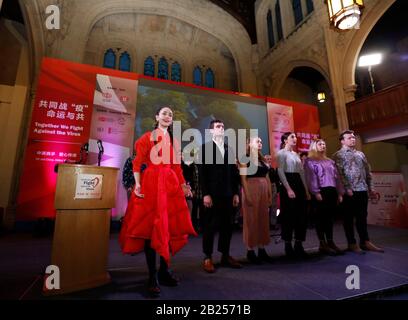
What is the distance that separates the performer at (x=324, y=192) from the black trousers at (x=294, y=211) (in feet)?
0.89

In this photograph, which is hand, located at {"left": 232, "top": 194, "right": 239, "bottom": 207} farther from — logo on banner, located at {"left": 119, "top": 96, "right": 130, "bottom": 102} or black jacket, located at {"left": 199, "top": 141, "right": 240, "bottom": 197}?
logo on banner, located at {"left": 119, "top": 96, "right": 130, "bottom": 102}

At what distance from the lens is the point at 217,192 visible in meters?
2.29

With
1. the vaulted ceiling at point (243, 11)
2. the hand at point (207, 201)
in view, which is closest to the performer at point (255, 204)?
the hand at point (207, 201)

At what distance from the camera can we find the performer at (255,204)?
254 cm

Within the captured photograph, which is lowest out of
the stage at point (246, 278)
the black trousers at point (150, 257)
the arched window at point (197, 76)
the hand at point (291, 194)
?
the stage at point (246, 278)

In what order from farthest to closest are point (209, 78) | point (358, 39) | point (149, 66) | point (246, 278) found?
point (209, 78), point (149, 66), point (358, 39), point (246, 278)

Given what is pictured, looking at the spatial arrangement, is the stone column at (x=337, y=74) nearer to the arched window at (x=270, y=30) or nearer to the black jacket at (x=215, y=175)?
the arched window at (x=270, y=30)

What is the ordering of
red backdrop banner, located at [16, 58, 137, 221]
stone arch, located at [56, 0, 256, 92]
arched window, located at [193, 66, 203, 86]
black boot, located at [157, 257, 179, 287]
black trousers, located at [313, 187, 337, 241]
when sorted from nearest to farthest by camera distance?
Result: black boot, located at [157, 257, 179, 287]
black trousers, located at [313, 187, 337, 241]
red backdrop banner, located at [16, 58, 137, 221]
stone arch, located at [56, 0, 256, 92]
arched window, located at [193, 66, 203, 86]

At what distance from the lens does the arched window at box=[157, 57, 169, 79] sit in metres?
9.94

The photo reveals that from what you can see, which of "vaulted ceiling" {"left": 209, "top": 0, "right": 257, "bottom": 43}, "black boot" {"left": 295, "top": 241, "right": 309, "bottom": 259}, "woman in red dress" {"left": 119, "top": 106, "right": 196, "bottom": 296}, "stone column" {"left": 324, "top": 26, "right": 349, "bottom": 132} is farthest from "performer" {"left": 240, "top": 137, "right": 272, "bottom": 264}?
"vaulted ceiling" {"left": 209, "top": 0, "right": 257, "bottom": 43}

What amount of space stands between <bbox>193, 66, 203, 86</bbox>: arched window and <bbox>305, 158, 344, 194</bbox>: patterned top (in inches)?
337

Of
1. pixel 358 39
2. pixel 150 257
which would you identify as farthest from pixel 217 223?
pixel 358 39

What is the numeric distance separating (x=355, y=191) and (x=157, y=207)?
2.69m

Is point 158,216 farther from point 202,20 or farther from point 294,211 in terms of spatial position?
point 202,20
